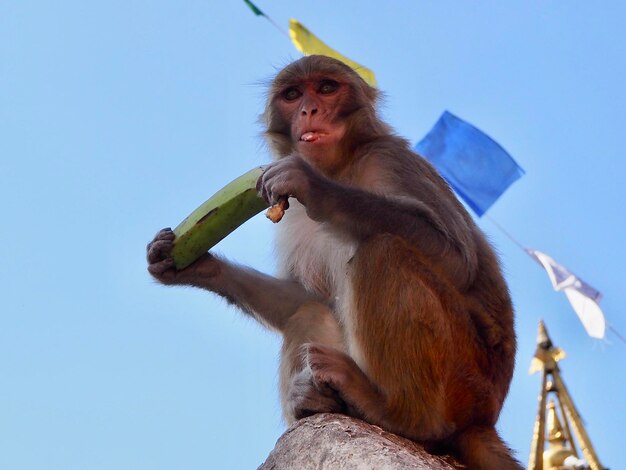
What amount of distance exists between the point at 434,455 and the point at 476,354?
2.00ft

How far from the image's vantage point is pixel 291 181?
555cm

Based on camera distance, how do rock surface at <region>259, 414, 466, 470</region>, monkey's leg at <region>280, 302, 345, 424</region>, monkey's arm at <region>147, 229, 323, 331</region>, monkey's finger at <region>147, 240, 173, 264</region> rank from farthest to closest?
monkey's arm at <region>147, 229, 323, 331</region>, monkey's finger at <region>147, 240, 173, 264</region>, monkey's leg at <region>280, 302, 345, 424</region>, rock surface at <region>259, 414, 466, 470</region>

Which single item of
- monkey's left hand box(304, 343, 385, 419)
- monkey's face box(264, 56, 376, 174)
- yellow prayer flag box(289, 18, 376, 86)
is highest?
yellow prayer flag box(289, 18, 376, 86)

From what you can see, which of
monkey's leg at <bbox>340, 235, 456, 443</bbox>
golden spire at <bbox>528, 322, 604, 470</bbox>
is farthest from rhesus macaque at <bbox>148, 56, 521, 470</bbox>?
golden spire at <bbox>528, 322, 604, 470</bbox>

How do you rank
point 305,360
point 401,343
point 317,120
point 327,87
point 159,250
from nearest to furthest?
point 401,343, point 305,360, point 159,250, point 317,120, point 327,87

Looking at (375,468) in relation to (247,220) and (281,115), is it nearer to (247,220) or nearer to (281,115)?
(247,220)

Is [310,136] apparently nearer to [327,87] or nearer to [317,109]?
[317,109]

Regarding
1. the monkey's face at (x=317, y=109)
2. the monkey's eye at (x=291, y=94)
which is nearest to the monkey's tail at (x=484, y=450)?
the monkey's face at (x=317, y=109)

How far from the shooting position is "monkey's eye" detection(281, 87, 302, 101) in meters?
6.70

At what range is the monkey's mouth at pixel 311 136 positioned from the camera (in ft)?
20.8

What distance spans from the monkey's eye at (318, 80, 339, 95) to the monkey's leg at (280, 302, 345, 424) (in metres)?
1.30

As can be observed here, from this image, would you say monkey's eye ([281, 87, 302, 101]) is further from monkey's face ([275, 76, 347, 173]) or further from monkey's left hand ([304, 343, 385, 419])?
monkey's left hand ([304, 343, 385, 419])

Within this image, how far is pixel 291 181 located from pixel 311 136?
2.84 ft

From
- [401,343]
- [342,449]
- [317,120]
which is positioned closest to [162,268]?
[317,120]
